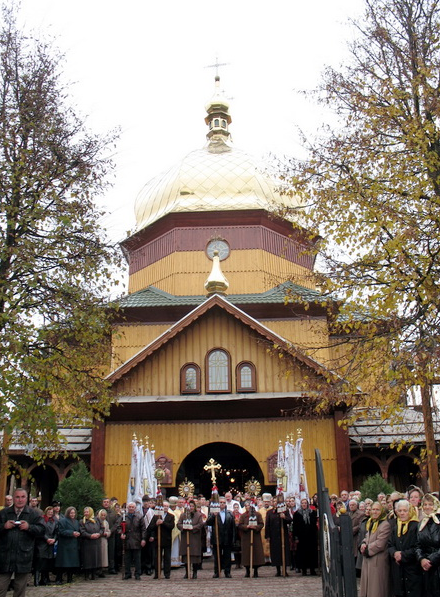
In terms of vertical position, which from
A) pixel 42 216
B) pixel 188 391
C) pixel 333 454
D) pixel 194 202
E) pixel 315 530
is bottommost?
pixel 315 530

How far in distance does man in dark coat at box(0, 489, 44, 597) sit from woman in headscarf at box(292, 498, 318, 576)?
232 inches

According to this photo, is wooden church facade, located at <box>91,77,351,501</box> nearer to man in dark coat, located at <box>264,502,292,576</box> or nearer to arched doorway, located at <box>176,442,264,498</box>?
arched doorway, located at <box>176,442,264,498</box>

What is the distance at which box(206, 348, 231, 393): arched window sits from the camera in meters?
20.4

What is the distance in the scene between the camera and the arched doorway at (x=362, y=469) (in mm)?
23578

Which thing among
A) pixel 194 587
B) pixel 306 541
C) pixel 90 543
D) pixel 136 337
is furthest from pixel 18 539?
pixel 136 337

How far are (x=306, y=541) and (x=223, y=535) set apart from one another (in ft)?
5.56

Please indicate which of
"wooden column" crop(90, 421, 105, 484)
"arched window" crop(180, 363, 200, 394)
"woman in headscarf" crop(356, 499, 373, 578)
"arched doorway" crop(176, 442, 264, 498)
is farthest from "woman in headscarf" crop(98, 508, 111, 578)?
"arched doorway" crop(176, 442, 264, 498)

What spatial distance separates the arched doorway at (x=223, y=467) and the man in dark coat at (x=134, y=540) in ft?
26.0

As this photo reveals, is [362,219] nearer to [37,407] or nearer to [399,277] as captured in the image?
[399,277]

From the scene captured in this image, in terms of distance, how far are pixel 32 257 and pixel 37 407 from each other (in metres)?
2.38

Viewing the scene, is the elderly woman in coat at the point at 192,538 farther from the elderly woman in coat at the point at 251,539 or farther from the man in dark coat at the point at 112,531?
the man in dark coat at the point at 112,531

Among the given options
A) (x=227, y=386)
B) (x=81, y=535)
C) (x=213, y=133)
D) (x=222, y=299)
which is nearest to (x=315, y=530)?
(x=81, y=535)

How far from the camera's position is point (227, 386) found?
2042cm

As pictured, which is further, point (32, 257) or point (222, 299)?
point (222, 299)
